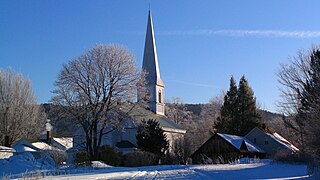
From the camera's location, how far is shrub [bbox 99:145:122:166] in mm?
46625

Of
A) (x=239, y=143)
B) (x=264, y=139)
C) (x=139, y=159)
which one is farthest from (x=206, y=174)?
(x=264, y=139)

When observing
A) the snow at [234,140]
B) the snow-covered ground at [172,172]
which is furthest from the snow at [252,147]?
the snow-covered ground at [172,172]

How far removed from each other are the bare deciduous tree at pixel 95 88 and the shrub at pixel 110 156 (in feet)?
2.44

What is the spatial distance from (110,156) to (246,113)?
2815cm

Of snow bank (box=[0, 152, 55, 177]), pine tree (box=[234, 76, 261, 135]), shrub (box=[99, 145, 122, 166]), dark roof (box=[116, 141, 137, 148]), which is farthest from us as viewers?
pine tree (box=[234, 76, 261, 135])

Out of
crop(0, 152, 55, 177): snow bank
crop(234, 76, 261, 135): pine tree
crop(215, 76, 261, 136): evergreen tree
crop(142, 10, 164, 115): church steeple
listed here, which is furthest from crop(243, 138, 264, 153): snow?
crop(0, 152, 55, 177): snow bank

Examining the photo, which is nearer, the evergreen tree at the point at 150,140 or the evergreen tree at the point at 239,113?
the evergreen tree at the point at 150,140

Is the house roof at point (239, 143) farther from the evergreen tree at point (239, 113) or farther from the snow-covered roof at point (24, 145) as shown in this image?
the snow-covered roof at point (24, 145)

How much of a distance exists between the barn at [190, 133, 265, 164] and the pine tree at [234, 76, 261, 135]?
9.23 meters

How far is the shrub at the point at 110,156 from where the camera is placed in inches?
1836

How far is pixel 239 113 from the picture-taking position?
6875cm

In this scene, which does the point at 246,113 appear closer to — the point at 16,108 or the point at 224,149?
the point at 224,149

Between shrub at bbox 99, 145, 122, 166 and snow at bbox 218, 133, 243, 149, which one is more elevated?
snow at bbox 218, 133, 243, 149

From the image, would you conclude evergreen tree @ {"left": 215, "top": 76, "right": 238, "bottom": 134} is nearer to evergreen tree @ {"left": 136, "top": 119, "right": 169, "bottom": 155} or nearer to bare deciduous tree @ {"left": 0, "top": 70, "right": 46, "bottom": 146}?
evergreen tree @ {"left": 136, "top": 119, "right": 169, "bottom": 155}
